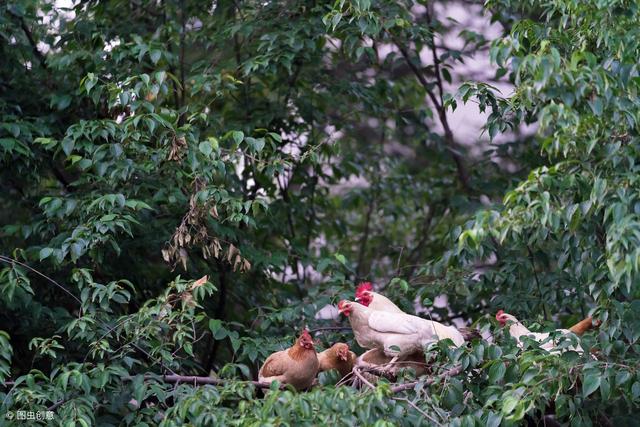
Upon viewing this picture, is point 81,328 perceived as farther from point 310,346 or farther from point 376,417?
point 376,417

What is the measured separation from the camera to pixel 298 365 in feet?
16.7

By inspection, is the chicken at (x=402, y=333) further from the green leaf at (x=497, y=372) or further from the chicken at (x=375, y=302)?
the green leaf at (x=497, y=372)

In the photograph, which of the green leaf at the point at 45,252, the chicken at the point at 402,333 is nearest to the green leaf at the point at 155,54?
the green leaf at the point at 45,252

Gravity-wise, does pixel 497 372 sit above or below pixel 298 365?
below

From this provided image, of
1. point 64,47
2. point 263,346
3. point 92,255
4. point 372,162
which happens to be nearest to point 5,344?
point 92,255

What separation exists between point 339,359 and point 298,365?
26 centimetres

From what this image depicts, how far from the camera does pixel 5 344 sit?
4707mm

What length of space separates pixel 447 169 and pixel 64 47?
→ 3210 mm

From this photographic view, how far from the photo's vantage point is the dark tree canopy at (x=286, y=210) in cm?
420

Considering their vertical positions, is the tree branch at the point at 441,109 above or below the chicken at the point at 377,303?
above

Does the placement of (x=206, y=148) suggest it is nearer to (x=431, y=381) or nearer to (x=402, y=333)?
(x=402, y=333)

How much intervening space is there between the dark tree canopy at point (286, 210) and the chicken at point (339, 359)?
0.51ft

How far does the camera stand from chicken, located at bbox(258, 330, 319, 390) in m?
5.09


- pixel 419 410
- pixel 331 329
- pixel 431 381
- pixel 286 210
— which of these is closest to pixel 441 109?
pixel 286 210
